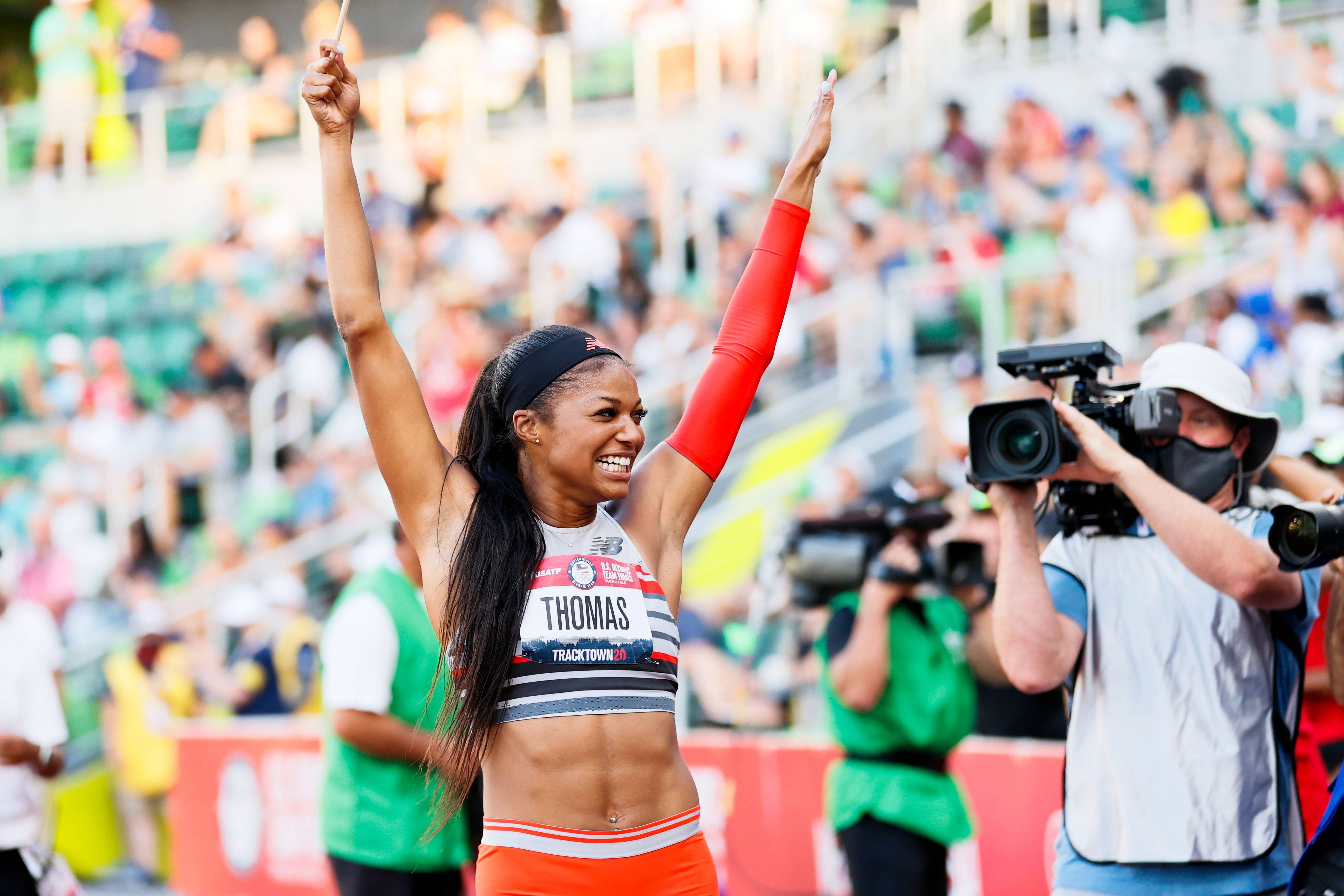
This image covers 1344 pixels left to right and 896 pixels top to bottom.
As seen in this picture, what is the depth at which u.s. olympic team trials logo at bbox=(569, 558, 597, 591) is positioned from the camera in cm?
266

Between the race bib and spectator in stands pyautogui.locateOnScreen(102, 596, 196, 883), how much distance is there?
24.5 ft

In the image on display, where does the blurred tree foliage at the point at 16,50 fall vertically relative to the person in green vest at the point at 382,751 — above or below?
above

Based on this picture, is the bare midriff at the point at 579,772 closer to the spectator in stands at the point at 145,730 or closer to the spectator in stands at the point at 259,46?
the spectator in stands at the point at 145,730

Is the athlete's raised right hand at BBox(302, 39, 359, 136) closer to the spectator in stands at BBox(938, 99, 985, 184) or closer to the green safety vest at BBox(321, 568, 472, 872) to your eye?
the green safety vest at BBox(321, 568, 472, 872)

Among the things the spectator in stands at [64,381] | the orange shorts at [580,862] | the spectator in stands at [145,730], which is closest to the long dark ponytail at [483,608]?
Answer: the orange shorts at [580,862]

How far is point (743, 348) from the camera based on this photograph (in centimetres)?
305

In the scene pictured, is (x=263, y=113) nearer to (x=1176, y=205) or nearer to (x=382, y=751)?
(x=1176, y=205)

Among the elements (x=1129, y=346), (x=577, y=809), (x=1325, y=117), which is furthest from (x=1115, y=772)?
(x=1325, y=117)

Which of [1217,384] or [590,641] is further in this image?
[1217,384]

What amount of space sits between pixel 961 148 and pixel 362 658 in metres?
8.38

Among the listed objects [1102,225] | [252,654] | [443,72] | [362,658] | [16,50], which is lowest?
[252,654]

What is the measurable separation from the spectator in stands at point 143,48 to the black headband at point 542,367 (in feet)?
54.4

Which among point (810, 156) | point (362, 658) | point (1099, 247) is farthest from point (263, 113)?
point (810, 156)

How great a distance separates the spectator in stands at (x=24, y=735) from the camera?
14.3 feet
